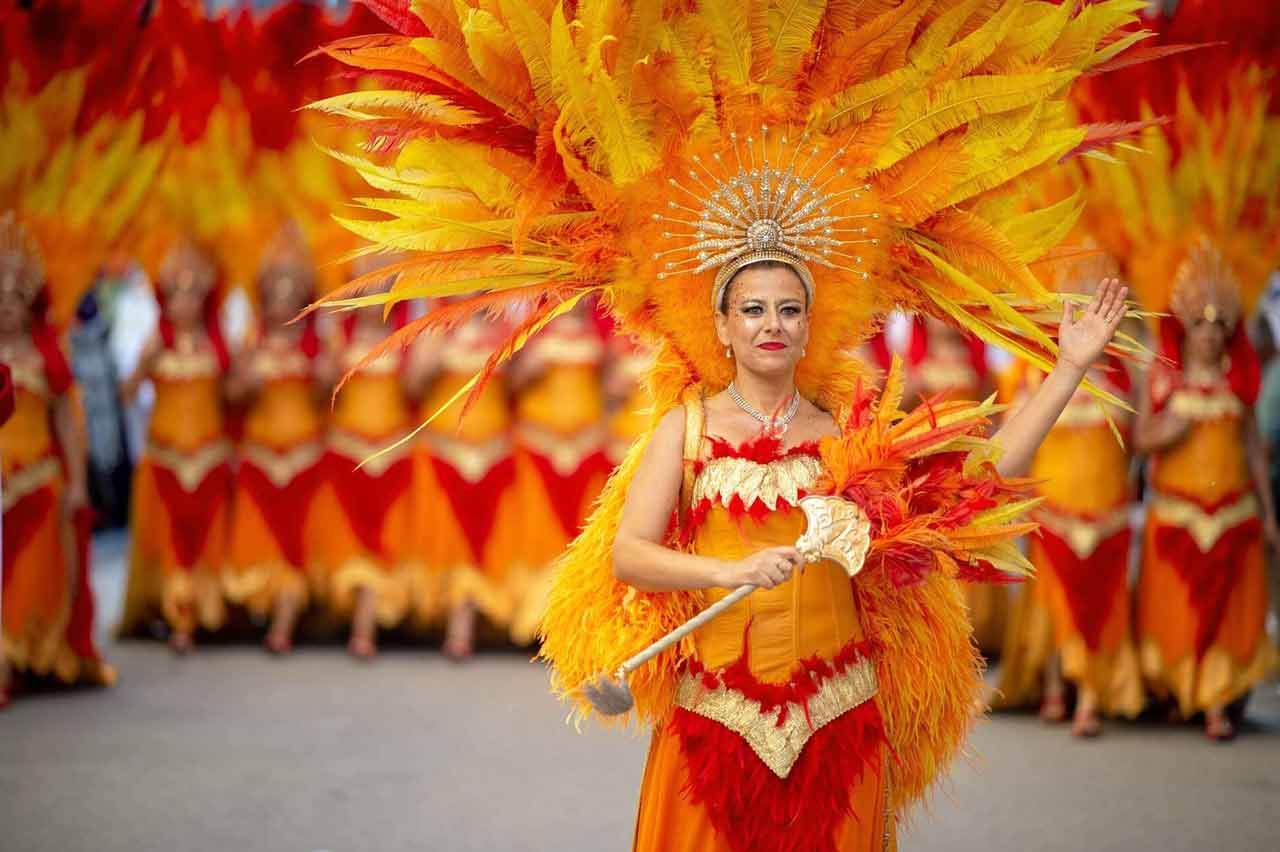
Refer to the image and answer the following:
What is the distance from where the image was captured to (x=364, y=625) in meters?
6.88

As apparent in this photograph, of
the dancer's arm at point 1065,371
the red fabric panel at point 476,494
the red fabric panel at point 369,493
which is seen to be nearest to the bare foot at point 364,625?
the red fabric panel at point 369,493

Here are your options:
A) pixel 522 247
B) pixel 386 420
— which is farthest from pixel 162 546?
pixel 522 247

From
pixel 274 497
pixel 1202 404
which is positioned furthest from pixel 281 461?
pixel 1202 404

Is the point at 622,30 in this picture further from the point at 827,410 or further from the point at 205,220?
the point at 205,220

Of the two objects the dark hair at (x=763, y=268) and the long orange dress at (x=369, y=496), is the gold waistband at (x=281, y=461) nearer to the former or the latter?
the long orange dress at (x=369, y=496)

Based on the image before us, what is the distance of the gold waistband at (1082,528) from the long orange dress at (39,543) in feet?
12.7

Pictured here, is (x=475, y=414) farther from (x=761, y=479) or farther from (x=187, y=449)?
(x=761, y=479)

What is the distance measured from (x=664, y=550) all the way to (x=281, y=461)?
4.62m

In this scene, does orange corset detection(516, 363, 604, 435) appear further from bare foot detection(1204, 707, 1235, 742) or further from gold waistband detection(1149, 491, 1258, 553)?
bare foot detection(1204, 707, 1235, 742)

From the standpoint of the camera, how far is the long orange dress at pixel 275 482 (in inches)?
271

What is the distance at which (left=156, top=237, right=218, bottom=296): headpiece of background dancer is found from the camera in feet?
22.0

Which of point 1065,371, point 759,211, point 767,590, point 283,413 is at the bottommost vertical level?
point 283,413

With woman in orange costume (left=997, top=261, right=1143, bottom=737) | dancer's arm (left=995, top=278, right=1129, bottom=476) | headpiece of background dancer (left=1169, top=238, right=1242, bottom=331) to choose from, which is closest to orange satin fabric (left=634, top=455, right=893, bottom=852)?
dancer's arm (left=995, top=278, right=1129, bottom=476)

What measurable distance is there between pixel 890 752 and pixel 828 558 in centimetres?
51
